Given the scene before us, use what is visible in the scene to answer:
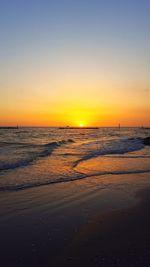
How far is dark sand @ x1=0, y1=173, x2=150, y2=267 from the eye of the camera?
4.12m

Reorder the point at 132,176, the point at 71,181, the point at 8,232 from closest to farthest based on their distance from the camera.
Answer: the point at 8,232 < the point at 71,181 < the point at 132,176

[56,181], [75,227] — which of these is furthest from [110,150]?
[75,227]

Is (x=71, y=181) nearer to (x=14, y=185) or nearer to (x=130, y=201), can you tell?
(x=14, y=185)

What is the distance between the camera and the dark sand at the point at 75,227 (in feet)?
13.5

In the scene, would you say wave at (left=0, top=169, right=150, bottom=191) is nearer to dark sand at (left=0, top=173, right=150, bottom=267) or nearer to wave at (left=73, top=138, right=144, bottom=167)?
dark sand at (left=0, top=173, right=150, bottom=267)

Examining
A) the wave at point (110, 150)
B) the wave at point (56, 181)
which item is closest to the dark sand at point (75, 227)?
the wave at point (56, 181)

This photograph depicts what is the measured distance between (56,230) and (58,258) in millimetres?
1139

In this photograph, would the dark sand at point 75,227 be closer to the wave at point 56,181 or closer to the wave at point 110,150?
the wave at point 56,181

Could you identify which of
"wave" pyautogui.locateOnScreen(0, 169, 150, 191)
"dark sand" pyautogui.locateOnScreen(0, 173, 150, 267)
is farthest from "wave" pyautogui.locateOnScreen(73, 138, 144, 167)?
"dark sand" pyautogui.locateOnScreen(0, 173, 150, 267)

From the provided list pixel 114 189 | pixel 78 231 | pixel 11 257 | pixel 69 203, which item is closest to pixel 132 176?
pixel 114 189

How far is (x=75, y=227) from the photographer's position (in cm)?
543

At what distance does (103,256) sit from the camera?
4.15 metres

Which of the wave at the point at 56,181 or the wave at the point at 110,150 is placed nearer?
the wave at the point at 56,181

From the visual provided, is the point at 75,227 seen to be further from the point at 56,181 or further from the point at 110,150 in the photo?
the point at 110,150
